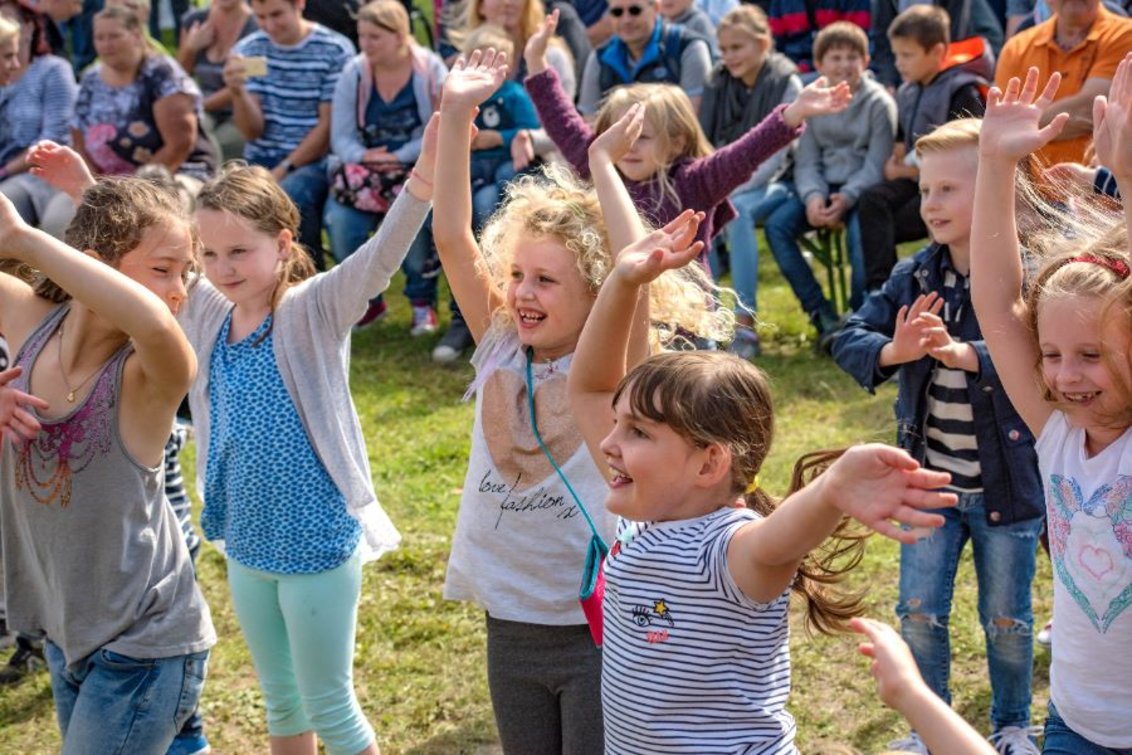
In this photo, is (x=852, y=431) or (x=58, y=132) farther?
(x=58, y=132)

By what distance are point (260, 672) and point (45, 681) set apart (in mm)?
1357

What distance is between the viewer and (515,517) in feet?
10.4

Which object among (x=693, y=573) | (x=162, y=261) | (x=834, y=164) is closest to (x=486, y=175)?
(x=834, y=164)

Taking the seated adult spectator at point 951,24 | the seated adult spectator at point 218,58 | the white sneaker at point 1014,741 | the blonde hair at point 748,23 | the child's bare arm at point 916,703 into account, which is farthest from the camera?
the seated adult spectator at point 218,58

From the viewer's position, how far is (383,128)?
852 cm

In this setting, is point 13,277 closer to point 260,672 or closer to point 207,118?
point 260,672

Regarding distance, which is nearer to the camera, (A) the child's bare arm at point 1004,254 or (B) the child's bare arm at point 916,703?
(B) the child's bare arm at point 916,703

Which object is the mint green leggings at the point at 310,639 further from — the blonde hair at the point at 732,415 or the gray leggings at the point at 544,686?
the blonde hair at the point at 732,415

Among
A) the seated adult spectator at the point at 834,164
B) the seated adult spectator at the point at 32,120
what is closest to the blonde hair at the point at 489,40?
the seated adult spectator at the point at 834,164

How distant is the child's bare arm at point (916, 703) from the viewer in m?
1.92

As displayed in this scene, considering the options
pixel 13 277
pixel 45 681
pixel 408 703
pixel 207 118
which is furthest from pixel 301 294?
pixel 207 118

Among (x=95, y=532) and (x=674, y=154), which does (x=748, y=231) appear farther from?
(x=95, y=532)

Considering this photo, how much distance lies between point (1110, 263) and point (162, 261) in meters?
1.98

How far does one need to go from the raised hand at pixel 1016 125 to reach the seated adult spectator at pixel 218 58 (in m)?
7.66
